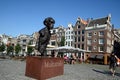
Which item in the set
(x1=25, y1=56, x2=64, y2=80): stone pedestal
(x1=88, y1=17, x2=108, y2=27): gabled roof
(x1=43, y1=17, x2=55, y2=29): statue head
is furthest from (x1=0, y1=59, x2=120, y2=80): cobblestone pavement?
(x1=88, y1=17, x2=108, y2=27): gabled roof

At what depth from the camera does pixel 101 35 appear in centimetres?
4316

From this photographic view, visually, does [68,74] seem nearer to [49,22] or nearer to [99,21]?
[49,22]

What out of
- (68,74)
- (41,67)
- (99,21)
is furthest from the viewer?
(99,21)

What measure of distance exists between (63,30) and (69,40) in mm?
5152

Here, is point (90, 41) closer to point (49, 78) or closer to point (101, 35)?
point (101, 35)

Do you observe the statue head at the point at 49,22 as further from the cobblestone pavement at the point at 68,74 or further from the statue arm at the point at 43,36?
the cobblestone pavement at the point at 68,74

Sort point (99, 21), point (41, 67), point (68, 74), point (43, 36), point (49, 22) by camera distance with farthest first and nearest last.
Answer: point (99, 21) < point (68, 74) < point (49, 22) < point (43, 36) < point (41, 67)

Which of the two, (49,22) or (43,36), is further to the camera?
(49,22)

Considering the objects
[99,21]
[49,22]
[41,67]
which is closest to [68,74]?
[41,67]

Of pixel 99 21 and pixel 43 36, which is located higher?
pixel 99 21

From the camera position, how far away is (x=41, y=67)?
781 centimetres

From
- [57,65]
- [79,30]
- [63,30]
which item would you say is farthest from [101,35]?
[57,65]

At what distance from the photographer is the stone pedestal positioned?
7.86 meters

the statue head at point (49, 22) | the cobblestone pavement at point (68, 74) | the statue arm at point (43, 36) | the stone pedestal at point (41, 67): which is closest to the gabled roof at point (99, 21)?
the cobblestone pavement at point (68, 74)
